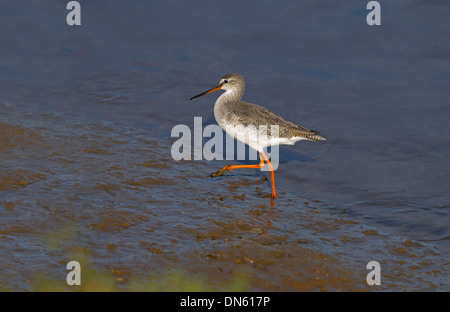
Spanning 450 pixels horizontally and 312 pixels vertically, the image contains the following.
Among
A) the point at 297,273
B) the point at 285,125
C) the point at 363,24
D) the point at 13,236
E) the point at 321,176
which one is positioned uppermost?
the point at 363,24

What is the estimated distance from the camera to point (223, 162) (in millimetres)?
8578

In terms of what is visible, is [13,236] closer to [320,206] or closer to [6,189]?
[6,189]

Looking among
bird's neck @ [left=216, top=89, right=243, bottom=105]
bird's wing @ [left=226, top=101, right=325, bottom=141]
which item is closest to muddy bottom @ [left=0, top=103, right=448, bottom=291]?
bird's wing @ [left=226, top=101, right=325, bottom=141]

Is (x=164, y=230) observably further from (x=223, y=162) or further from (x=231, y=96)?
(x=231, y=96)

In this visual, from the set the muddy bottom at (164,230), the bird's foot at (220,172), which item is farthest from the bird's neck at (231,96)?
the bird's foot at (220,172)

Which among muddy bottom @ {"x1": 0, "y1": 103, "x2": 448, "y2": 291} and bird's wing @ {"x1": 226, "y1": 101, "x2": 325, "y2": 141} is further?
bird's wing @ {"x1": 226, "y1": 101, "x2": 325, "y2": 141}

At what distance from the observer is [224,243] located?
19.3 feet

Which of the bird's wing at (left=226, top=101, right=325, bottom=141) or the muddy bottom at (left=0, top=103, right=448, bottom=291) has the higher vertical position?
the bird's wing at (left=226, top=101, right=325, bottom=141)

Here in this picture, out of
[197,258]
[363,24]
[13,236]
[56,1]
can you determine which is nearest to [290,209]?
[197,258]

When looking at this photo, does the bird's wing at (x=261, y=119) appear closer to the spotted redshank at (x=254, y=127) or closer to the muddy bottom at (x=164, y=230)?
the spotted redshank at (x=254, y=127)

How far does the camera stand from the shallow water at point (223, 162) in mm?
5625

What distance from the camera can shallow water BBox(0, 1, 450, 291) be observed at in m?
5.62

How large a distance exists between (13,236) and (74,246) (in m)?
0.62

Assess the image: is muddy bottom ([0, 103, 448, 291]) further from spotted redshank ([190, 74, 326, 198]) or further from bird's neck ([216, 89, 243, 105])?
bird's neck ([216, 89, 243, 105])
